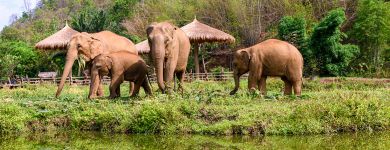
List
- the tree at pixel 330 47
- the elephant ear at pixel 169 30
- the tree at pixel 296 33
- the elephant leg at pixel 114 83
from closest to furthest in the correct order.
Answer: the elephant leg at pixel 114 83 → the elephant ear at pixel 169 30 → the tree at pixel 330 47 → the tree at pixel 296 33

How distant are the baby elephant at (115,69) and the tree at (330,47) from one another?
1697cm

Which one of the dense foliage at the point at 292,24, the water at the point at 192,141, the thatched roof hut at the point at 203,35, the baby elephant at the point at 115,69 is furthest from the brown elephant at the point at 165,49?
the dense foliage at the point at 292,24

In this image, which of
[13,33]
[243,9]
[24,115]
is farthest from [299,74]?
[13,33]

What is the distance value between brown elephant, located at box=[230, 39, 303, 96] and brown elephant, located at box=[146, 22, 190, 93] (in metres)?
1.73

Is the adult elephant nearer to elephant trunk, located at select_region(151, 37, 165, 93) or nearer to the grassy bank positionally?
the grassy bank

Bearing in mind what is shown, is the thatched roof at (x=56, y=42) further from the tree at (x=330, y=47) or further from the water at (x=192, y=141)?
the water at (x=192, y=141)

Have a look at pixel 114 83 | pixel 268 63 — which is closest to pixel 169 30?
pixel 114 83

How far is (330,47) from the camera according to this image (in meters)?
29.9

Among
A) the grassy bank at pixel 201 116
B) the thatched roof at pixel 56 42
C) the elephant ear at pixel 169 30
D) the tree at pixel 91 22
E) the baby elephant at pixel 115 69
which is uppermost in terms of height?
the tree at pixel 91 22

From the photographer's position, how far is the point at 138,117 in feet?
39.6

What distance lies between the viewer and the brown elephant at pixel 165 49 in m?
14.2

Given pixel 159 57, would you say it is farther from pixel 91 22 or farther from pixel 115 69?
pixel 91 22

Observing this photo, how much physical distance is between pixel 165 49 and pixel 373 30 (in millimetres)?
20814

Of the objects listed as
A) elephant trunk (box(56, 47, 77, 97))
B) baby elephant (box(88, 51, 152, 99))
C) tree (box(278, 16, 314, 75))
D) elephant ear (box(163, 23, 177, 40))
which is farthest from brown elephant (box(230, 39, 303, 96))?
tree (box(278, 16, 314, 75))
